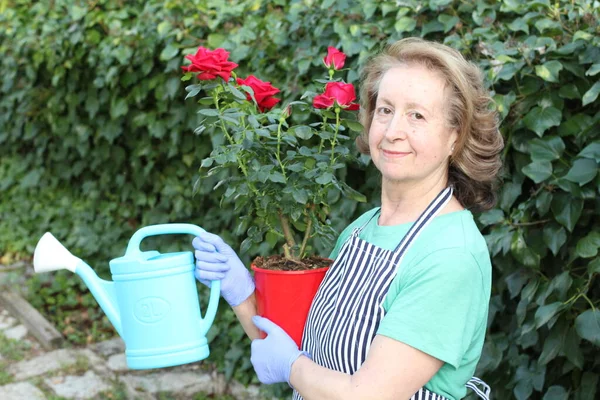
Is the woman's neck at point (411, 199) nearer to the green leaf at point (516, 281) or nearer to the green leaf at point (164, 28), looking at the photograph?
the green leaf at point (516, 281)

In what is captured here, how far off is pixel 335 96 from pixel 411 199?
1.07ft

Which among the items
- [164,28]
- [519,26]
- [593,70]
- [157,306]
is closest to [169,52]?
[164,28]

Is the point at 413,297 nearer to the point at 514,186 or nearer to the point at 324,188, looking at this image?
the point at 324,188

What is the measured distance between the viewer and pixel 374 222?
1811 mm

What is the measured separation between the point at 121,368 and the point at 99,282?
2316mm

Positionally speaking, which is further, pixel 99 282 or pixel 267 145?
pixel 267 145

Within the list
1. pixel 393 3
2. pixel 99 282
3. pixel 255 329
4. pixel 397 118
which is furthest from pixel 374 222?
pixel 393 3

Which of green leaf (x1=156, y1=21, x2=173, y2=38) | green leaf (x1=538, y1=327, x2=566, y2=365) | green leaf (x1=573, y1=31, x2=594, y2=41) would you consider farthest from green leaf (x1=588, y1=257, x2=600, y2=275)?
green leaf (x1=156, y1=21, x2=173, y2=38)

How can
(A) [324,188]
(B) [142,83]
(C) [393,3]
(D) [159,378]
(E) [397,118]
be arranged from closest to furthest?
1. (E) [397,118]
2. (A) [324,188]
3. (C) [393,3]
4. (D) [159,378]
5. (B) [142,83]

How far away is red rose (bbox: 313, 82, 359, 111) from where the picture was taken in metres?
1.84

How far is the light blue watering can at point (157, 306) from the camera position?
5.54 ft

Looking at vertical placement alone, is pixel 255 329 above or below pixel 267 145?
below

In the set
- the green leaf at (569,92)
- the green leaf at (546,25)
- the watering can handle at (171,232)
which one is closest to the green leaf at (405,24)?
the green leaf at (546,25)

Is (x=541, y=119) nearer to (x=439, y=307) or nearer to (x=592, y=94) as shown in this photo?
(x=592, y=94)
